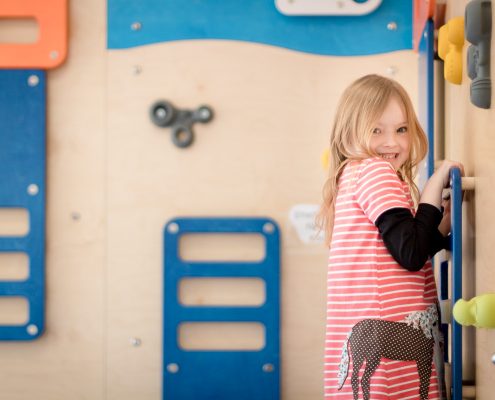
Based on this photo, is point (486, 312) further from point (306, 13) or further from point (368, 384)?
point (306, 13)

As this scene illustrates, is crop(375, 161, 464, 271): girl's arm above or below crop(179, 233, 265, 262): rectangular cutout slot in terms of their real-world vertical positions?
above

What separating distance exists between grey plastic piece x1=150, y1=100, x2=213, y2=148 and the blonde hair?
66 centimetres

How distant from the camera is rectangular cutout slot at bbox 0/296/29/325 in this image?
5.65 ft

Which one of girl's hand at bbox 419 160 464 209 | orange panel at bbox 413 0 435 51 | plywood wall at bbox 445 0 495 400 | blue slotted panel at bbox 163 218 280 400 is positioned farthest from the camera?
blue slotted panel at bbox 163 218 280 400

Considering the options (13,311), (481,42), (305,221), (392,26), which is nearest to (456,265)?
(481,42)

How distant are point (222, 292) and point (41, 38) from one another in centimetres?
73

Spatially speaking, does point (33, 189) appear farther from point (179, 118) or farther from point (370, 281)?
point (370, 281)

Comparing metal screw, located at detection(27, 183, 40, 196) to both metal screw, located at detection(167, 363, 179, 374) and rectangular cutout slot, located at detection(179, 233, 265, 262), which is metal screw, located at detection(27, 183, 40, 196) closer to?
rectangular cutout slot, located at detection(179, 233, 265, 262)

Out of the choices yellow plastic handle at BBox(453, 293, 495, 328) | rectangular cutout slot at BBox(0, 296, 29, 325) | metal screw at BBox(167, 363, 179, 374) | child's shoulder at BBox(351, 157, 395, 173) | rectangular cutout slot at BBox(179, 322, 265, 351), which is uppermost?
child's shoulder at BBox(351, 157, 395, 173)

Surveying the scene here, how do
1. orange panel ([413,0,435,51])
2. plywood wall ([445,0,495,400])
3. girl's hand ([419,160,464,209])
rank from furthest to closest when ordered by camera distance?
orange panel ([413,0,435,51])
girl's hand ([419,160,464,209])
plywood wall ([445,0,495,400])

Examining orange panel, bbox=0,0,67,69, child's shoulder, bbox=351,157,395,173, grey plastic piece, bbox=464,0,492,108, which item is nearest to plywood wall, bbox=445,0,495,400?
grey plastic piece, bbox=464,0,492,108

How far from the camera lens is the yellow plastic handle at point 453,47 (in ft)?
3.26

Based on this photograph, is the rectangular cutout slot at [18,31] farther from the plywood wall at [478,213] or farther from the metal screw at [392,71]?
the plywood wall at [478,213]

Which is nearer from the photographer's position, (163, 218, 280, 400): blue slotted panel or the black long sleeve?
the black long sleeve
